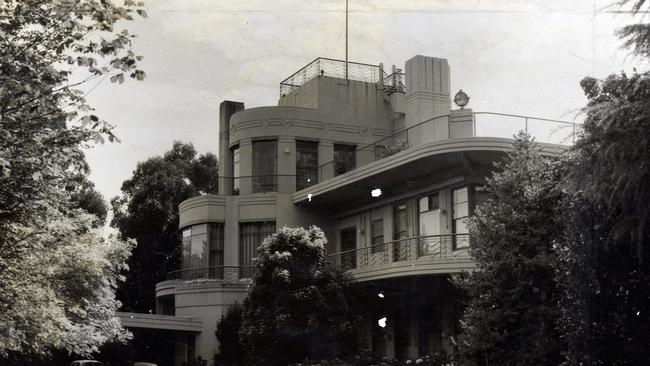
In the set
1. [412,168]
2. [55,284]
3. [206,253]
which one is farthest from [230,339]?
[412,168]

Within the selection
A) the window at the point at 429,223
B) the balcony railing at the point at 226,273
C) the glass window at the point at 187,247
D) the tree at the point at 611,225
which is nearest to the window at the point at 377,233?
the window at the point at 429,223

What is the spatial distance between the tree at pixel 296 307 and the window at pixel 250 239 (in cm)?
618

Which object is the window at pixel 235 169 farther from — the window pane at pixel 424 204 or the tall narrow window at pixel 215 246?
the window pane at pixel 424 204

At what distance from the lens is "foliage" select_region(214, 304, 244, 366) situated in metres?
32.3

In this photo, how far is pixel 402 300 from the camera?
30.1 metres

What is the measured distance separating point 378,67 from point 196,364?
14.3m

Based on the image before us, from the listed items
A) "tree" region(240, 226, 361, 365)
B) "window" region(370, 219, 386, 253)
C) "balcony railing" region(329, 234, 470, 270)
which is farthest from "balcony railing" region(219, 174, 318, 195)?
"tree" region(240, 226, 361, 365)

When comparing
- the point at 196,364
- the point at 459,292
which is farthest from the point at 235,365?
the point at 459,292

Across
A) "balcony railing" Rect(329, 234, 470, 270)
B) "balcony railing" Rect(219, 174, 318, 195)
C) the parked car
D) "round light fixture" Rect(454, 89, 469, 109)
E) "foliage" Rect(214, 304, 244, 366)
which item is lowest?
the parked car

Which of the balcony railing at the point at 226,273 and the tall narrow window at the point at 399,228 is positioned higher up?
the tall narrow window at the point at 399,228

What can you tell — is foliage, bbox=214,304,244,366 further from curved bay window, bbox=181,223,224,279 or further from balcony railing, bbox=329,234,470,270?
balcony railing, bbox=329,234,470,270

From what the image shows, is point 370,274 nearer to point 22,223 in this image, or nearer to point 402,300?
point 402,300

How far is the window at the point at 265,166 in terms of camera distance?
36.0 m

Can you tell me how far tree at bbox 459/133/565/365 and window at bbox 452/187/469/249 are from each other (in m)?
7.54
